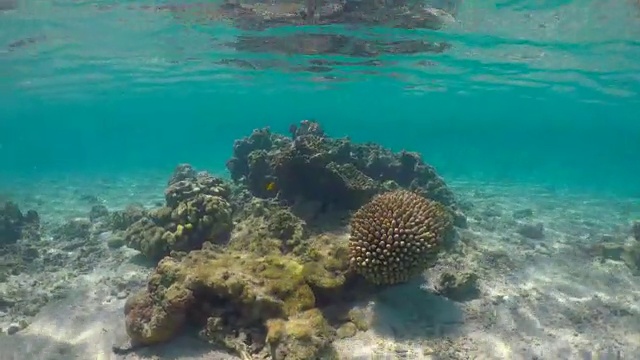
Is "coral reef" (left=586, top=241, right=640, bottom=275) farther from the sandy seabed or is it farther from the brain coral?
the brain coral

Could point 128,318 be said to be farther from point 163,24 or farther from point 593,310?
point 163,24

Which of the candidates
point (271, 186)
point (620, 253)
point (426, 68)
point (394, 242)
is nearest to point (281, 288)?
point (394, 242)

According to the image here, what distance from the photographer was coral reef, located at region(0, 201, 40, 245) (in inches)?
571

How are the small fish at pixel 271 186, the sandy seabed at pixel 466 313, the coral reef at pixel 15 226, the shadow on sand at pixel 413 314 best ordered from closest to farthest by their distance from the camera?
the sandy seabed at pixel 466 313 < the shadow on sand at pixel 413 314 < the small fish at pixel 271 186 < the coral reef at pixel 15 226

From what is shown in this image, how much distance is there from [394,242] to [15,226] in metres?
14.1

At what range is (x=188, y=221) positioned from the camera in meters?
9.90

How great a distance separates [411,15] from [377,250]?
1384 centimetres

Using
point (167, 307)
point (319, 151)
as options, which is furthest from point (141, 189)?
point (167, 307)

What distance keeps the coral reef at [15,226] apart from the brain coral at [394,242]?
12361 mm

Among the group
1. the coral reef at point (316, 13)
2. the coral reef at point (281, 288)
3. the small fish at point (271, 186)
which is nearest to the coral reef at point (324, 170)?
the small fish at point (271, 186)

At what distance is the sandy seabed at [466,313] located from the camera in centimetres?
684

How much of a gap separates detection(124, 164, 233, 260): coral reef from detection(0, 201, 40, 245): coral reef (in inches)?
239

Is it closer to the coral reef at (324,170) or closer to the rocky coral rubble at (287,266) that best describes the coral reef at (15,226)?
the coral reef at (324,170)

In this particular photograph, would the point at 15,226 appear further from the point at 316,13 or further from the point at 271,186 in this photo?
the point at 316,13
